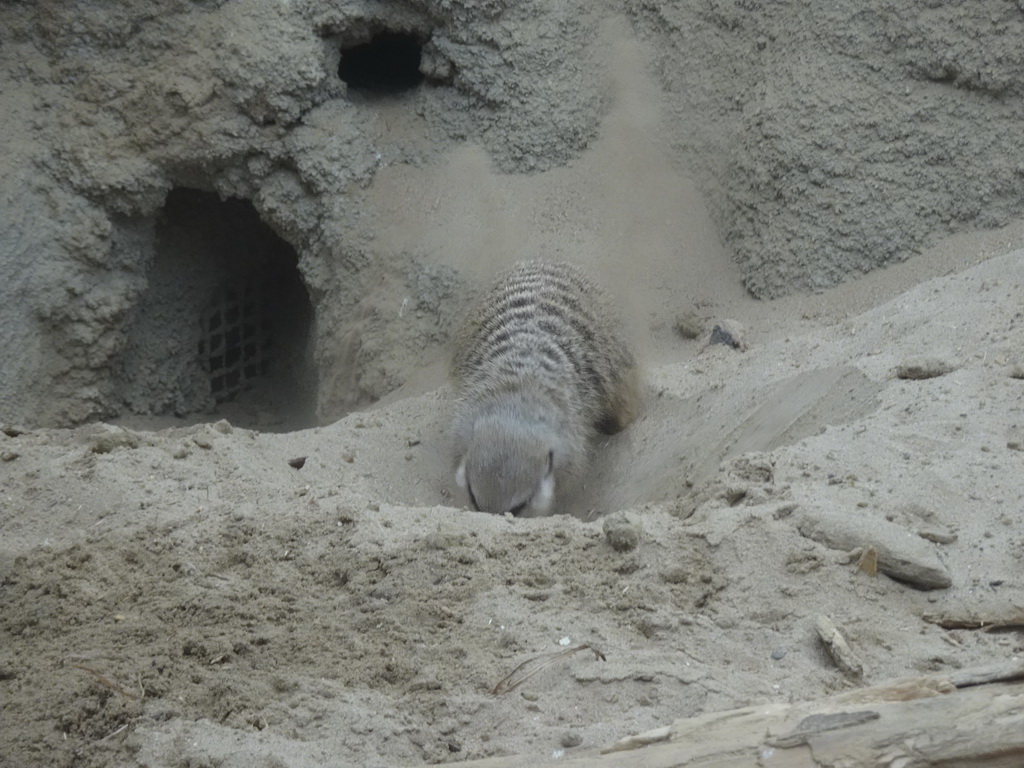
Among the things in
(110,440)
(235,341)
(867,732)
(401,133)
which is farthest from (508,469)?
(235,341)

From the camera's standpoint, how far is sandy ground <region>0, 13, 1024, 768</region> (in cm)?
164

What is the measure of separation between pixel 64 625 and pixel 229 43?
3257 mm

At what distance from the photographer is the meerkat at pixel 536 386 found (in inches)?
128

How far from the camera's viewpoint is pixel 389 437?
363 cm

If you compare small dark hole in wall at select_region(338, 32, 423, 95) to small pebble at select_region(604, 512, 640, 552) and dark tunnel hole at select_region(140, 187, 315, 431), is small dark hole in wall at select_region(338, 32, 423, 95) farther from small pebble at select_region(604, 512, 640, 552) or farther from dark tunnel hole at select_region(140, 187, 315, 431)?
small pebble at select_region(604, 512, 640, 552)

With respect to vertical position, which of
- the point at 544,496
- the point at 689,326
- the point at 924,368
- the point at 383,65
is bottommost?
the point at 544,496

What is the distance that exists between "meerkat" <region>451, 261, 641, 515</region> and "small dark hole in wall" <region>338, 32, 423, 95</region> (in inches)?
60.0

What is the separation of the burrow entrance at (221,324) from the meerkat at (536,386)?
1561 millimetres

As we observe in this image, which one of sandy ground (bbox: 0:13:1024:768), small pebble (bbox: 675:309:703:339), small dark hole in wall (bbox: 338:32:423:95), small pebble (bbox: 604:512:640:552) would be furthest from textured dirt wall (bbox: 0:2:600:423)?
small pebble (bbox: 604:512:640:552)

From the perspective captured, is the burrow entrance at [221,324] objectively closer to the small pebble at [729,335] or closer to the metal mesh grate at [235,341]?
the metal mesh grate at [235,341]

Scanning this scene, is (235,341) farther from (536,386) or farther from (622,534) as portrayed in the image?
(622,534)

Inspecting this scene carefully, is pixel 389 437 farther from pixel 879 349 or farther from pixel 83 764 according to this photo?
Result: pixel 83 764

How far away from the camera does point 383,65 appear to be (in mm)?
5262

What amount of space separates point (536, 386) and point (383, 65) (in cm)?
236
